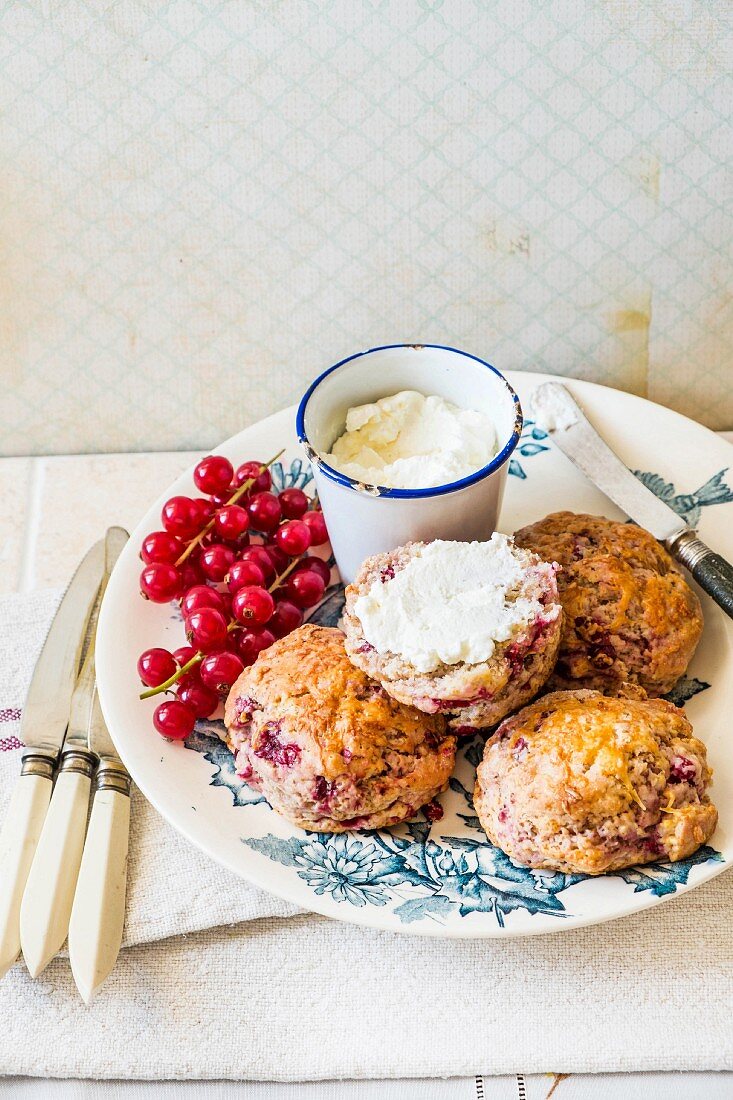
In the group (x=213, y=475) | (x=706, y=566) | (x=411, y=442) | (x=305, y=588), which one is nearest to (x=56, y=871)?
(x=305, y=588)

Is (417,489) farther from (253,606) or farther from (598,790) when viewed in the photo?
A: (598,790)

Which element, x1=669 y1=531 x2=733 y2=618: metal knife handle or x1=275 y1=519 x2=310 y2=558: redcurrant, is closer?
x1=669 y1=531 x2=733 y2=618: metal knife handle

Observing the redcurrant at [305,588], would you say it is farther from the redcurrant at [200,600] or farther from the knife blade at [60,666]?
the knife blade at [60,666]

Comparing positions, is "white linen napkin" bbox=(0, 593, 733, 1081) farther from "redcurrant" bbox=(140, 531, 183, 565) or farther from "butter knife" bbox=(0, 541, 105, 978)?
"redcurrant" bbox=(140, 531, 183, 565)

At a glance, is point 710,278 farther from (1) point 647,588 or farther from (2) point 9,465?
(2) point 9,465

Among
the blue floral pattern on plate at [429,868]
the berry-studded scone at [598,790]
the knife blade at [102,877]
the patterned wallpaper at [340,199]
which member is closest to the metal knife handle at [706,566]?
the berry-studded scone at [598,790]

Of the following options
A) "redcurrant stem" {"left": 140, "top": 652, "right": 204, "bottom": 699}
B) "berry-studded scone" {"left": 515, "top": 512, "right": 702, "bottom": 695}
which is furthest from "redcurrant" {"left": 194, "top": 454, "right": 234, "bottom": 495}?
"berry-studded scone" {"left": 515, "top": 512, "right": 702, "bottom": 695}

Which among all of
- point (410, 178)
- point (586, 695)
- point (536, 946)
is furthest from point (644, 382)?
point (536, 946)
